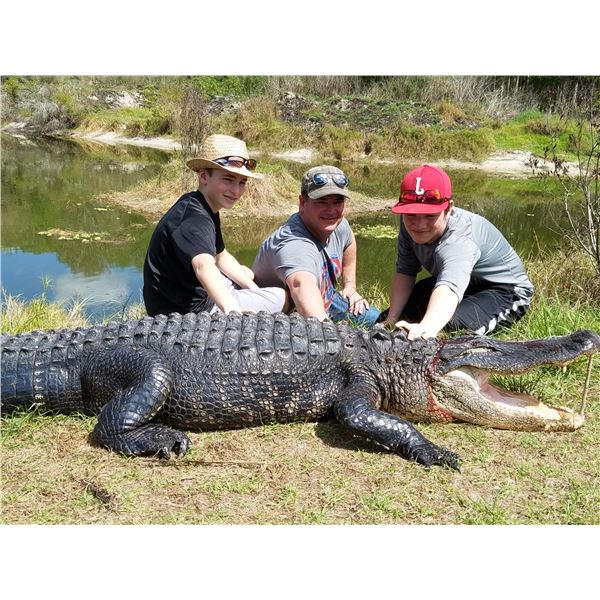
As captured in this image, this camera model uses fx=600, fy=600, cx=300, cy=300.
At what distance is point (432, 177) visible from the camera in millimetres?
3457

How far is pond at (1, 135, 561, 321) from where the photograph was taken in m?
8.12

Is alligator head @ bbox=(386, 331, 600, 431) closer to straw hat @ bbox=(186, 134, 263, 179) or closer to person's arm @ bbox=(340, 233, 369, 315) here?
person's arm @ bbox=(340, 233, 369, 315)

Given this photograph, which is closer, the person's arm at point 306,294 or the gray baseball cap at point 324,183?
the person's arm at point 306,294

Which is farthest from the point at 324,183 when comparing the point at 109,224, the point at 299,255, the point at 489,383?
the point at 109,224

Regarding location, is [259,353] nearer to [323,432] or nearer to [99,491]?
[323,432]

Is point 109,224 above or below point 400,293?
above

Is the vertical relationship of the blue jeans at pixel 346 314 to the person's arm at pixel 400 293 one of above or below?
below

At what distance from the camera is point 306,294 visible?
3.65 metres

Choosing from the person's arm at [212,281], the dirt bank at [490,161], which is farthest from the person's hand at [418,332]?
the dirt bank at [490,161]

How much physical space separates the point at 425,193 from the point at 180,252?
4.90ft

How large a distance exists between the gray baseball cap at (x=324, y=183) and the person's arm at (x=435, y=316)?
38.2 inches

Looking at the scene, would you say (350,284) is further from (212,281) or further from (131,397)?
(131,397)

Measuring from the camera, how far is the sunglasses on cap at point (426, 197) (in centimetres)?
346

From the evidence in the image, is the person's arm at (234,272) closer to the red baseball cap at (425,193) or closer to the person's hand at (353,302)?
the person's hand at (353,302)
